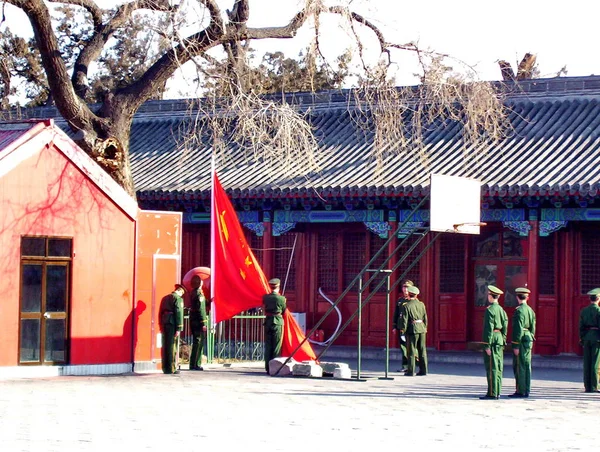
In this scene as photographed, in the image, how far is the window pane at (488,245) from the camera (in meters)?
27.5

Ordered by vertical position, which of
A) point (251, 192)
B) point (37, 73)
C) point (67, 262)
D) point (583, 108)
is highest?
point (37, 73)

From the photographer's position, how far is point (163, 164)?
1256 inches

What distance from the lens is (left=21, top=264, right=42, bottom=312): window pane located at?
1884 centimetres

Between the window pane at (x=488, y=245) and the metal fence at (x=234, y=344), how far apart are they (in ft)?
16.5

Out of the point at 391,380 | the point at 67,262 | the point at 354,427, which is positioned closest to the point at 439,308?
the point at 391,380

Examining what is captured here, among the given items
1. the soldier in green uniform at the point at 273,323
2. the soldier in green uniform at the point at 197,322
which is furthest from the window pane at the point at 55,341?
the soldier in green uniform at the point at 273,323

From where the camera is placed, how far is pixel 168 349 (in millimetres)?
20203

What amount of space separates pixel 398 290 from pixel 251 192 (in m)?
3.91

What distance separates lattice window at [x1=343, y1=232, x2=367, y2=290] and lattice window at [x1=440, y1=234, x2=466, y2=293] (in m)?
2.00

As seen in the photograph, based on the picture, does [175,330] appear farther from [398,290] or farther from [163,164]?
[163,164]

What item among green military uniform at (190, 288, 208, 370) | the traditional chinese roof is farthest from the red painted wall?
the traditional chinese roof

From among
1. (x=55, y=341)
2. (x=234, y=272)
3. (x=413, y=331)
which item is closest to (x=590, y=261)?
(x=413, y=331)

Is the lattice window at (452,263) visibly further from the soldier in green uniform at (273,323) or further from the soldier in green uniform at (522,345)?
the soldier in green uniform at (522,345)

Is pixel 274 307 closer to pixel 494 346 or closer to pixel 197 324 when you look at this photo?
pixel 197 324
